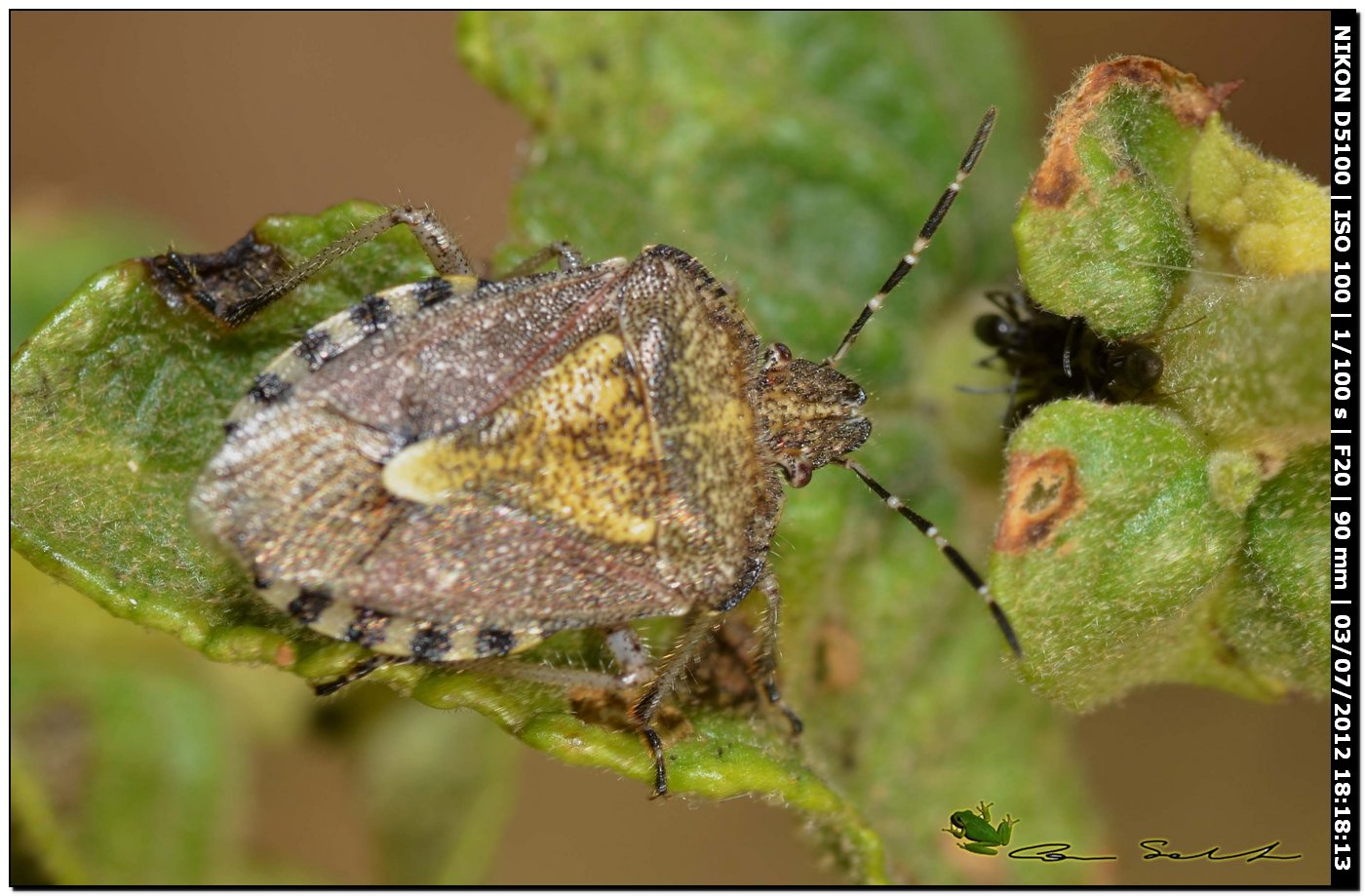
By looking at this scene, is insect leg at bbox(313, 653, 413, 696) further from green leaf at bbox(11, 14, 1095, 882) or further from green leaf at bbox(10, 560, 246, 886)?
green leaf at bbox(10, 560, 246, 886)

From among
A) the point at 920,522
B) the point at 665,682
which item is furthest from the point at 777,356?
the point at 665,682

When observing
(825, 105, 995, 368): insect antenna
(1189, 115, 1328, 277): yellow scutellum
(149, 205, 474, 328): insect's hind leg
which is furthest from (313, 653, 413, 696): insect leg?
(1189, 115, 1328, 277): yellow scutellum

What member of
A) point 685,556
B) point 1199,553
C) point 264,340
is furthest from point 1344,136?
point 264,340

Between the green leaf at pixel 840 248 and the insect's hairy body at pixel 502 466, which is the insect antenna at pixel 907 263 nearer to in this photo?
the green leaf at pixel 840 248

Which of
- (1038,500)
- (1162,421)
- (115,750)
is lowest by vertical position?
(115,750)

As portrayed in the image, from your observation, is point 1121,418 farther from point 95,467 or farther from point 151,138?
point 151,138

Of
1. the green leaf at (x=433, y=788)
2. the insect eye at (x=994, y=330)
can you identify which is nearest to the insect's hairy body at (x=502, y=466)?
the insect eye at (x=994, y=330)

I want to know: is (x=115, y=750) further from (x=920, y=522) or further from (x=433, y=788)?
(x=920, y=522)
